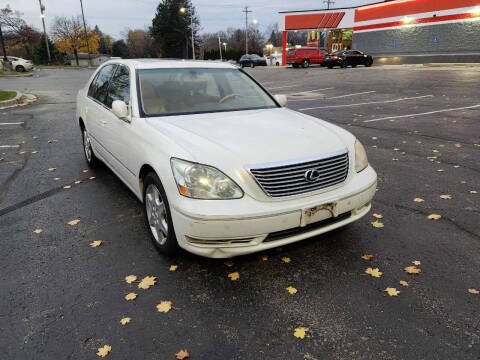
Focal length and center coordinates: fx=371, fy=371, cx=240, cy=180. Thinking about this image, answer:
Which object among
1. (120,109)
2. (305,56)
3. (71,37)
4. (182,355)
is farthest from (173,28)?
(182,355)

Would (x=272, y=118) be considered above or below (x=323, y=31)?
below

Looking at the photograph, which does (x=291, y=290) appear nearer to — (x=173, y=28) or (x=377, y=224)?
(x=377, y=224)

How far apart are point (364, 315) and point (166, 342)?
1.35 m

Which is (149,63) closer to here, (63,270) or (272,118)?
(272,118)

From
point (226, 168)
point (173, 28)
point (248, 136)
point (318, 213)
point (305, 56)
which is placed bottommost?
point (318, 213)

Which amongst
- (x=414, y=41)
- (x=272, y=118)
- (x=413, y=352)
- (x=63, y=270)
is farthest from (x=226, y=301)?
(x=414, y=41)

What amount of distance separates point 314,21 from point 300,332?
4622cm

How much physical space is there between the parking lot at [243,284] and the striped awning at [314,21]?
42.3 meters

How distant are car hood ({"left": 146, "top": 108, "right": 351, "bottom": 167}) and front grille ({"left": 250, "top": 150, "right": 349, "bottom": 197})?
0.07 meters

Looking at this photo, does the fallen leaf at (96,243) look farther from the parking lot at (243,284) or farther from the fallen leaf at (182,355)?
the fallen leaf at (182,355)

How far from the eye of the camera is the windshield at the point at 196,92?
380 centimetres

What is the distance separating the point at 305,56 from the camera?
33.5m

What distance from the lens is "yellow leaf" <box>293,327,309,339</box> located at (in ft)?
7.88

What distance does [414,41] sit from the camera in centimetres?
3603
